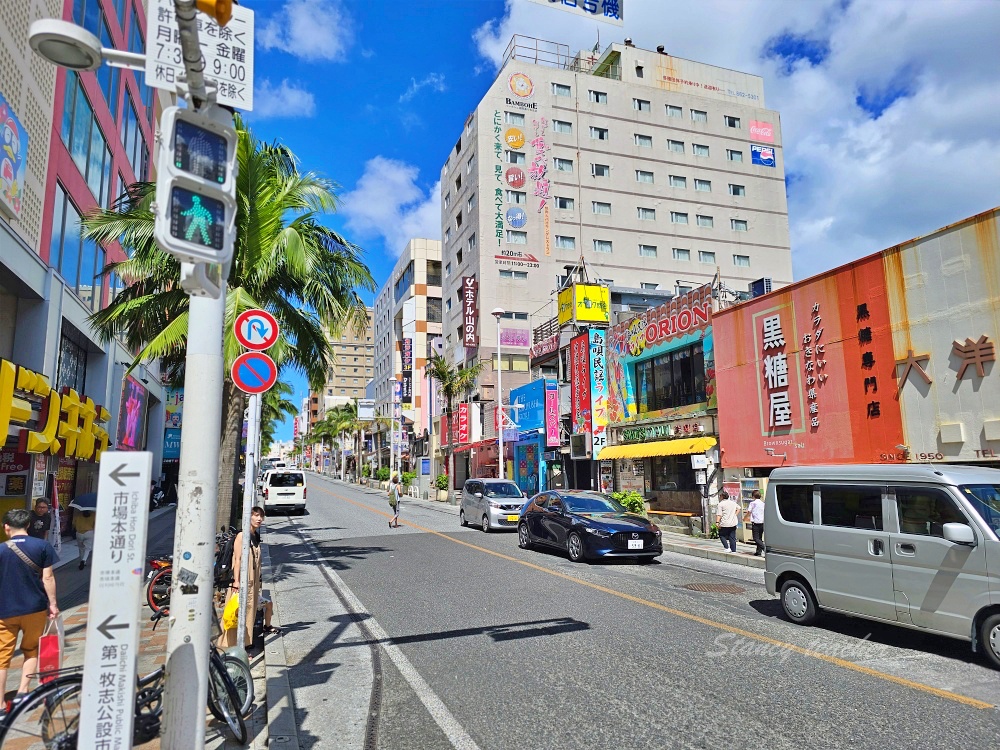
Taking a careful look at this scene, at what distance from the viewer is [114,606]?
3.24 m

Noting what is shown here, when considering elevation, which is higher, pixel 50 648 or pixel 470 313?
pixel 470 313

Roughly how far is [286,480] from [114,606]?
2904 cm

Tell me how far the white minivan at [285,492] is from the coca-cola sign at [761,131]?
47.1m

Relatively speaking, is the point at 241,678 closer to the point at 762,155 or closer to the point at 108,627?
the point at 108,627

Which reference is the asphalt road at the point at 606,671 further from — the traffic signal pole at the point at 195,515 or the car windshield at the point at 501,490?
the car windshield at the point at 501,490

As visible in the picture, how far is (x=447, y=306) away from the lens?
5491 centimetres

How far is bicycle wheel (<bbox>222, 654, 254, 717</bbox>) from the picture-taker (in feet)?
17.2

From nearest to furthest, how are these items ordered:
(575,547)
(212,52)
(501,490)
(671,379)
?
1. (212,52)
2. (575,547)
3. (501,490)
4. (671,379)

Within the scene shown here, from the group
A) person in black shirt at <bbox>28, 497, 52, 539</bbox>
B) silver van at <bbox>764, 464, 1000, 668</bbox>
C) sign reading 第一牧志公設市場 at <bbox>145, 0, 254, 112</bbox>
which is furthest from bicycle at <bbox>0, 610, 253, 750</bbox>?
silver van at <bbox>764, 464, 1000, 668</bbox>

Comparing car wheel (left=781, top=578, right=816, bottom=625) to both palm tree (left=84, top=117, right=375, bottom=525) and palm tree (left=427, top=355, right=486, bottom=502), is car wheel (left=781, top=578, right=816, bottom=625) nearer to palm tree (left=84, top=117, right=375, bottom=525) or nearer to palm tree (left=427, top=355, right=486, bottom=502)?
palm tree (left=84, top=117, right=375, bottom=525)

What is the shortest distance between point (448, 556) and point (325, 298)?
6.42 metres

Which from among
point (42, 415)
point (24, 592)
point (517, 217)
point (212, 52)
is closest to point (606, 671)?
point (24, 592)

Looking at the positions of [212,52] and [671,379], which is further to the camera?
[671,379]

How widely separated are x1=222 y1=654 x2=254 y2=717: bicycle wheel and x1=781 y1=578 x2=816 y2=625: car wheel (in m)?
6.64
